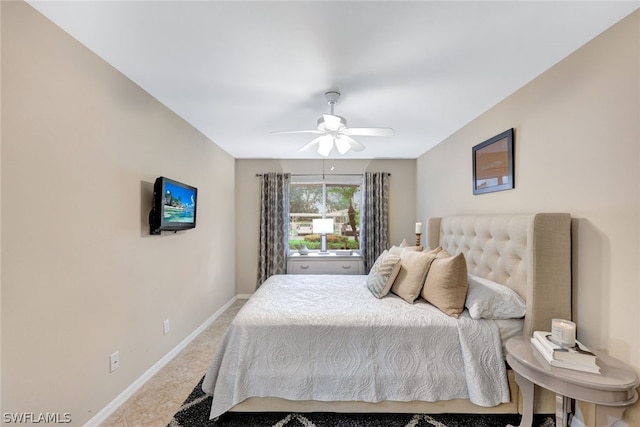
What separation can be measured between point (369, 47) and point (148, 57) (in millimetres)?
1428

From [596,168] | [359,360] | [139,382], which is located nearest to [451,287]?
[359,360]

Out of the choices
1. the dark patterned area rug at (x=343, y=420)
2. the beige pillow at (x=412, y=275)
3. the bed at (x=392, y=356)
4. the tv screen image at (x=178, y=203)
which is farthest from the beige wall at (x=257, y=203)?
the dark patterned area rug at (x=343, y=420)

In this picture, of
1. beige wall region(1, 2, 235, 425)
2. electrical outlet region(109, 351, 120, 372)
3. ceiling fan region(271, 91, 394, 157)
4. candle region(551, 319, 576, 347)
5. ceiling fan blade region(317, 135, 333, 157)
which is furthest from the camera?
ceiling fan blade region(317, 135, 333, 157)

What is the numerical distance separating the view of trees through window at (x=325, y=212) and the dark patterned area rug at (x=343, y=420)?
3139mm

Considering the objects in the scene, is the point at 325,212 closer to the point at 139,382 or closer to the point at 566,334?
the point at 139,382

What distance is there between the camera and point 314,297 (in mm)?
2396

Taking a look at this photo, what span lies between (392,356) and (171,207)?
218 cm

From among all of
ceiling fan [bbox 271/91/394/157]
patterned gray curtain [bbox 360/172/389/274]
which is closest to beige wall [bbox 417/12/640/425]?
ceiling fan [bbox 271/91/394/157]

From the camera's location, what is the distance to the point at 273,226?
460 centimetres

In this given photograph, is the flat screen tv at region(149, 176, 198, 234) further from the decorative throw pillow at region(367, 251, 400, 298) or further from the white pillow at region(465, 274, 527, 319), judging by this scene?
the white pillow at region(465, 274, 527, 319)

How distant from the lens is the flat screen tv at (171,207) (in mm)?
2287

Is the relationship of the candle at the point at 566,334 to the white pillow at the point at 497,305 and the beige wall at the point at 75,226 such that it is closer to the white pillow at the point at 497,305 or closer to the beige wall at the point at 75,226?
the white pillow at the point at 497,305

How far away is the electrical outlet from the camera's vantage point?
76.2 inches

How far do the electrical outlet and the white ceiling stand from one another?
204cm
